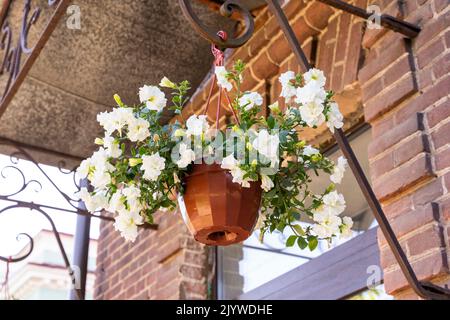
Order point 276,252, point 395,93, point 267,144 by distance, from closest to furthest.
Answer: point 267,144 < point 395,93 < point 276,252

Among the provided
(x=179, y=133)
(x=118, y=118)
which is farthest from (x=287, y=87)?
(x=118, y=118)

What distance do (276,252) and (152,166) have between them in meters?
1.72

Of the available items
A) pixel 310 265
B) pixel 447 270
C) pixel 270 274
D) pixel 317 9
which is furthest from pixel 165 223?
pixel 447 270

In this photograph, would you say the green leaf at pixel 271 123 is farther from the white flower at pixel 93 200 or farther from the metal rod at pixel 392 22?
the metal rod at pixel 392 22

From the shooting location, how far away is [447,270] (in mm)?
1989

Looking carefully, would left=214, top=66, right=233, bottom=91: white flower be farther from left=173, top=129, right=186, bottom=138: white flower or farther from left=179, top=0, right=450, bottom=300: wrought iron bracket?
left=173, top=129, right=186, bottom=138: white flower

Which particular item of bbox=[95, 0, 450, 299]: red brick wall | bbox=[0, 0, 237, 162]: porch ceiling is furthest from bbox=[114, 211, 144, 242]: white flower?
bbox=[0, 0, 237, 162]: porch ceiling

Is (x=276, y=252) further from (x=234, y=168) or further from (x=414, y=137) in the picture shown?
(x=234, y=168)

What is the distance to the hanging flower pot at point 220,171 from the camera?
1.68 metres

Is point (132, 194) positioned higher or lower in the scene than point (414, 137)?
lower

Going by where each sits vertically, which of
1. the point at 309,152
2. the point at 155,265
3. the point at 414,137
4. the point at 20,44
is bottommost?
the point at 309,152

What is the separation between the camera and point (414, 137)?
221cm

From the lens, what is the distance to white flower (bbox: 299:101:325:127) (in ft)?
5.55
